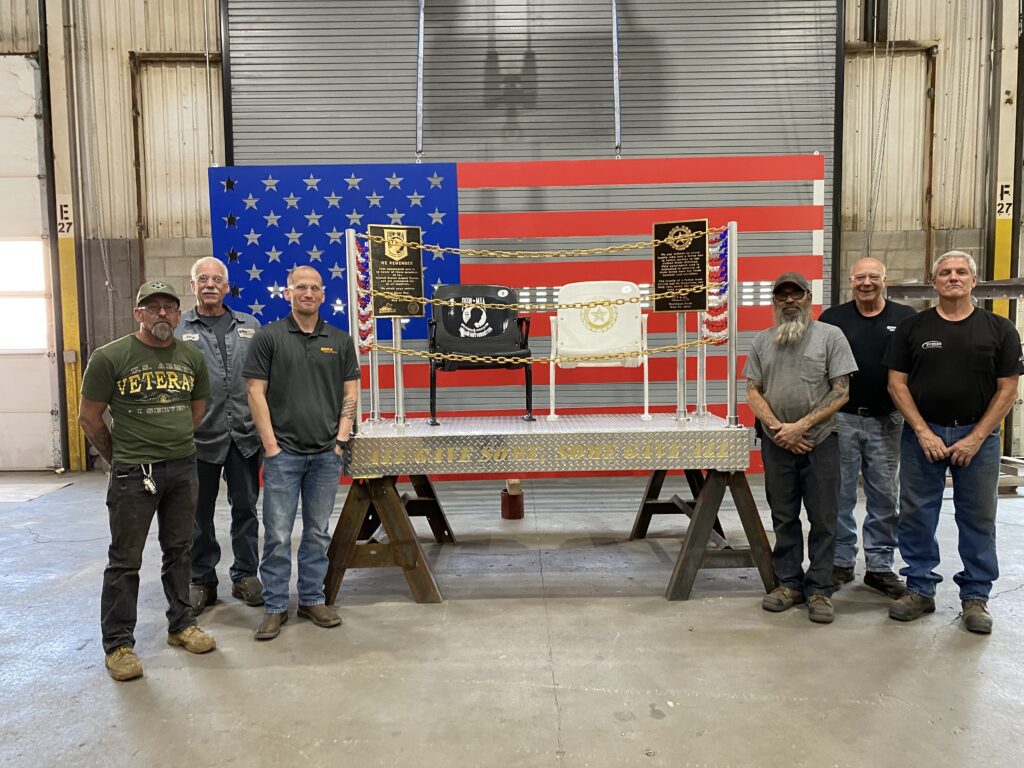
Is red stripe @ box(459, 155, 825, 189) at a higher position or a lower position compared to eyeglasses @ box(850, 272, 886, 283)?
higher

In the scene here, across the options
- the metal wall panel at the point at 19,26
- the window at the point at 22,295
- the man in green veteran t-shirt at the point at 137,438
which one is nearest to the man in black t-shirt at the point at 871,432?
the man in green veteran t-shirt at the point at 137,438

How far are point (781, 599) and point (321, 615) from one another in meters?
2.37

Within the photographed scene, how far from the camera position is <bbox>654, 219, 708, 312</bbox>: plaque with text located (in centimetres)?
365

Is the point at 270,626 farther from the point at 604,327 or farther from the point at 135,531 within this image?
the point at 604,327

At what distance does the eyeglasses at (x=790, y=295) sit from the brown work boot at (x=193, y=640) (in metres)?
3.23

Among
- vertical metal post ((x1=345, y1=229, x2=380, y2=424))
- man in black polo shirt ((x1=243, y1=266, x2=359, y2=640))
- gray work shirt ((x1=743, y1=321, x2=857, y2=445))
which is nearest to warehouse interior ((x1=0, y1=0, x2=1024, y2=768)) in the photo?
man in black polo shirt ((x1=243, y1=266, x2=359, y2=640))

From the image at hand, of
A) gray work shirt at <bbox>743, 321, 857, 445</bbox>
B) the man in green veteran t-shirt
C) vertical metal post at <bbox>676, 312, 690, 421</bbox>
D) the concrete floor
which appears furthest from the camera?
vertical metal post at <bbox>676, 312, 690, 421</bbox>

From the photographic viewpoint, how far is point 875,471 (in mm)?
3643

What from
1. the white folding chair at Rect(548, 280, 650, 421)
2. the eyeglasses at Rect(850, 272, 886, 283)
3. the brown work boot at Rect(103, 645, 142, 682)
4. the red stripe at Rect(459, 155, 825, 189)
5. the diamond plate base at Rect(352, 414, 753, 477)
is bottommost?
the brown work boot at Rect(103, 645, 142, 682)

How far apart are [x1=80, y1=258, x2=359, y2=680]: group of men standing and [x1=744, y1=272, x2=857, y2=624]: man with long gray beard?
215cm

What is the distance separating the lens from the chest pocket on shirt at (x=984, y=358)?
3043 mm

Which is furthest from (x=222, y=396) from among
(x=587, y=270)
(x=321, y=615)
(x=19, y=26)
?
(x=19, y=26)

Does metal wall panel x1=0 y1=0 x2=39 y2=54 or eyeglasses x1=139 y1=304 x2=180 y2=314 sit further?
metal wall panel x1=0 y1=0 x2=39 y2=54

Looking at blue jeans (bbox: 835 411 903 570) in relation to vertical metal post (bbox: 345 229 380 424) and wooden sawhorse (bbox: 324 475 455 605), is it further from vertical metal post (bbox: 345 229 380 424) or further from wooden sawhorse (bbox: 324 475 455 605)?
vertical metal post (bbox: 345 229 380 424)
